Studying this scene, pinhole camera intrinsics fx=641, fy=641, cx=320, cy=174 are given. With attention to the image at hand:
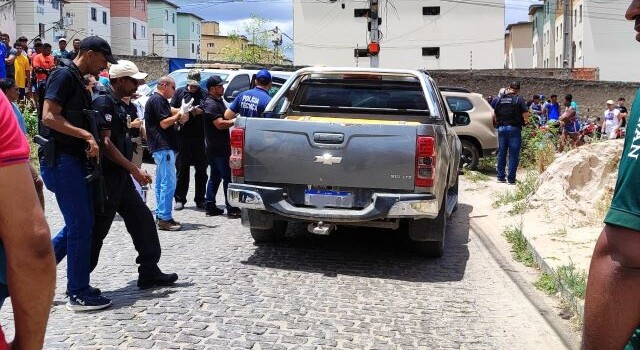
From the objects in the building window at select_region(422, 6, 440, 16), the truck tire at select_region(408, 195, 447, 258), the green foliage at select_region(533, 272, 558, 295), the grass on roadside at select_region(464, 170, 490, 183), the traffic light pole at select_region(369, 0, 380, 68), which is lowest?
the green foliage at select_region(533, 272, 558, 295)

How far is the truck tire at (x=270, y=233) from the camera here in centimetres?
684

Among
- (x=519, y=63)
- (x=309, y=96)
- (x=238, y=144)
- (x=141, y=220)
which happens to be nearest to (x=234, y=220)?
(x=309, y=96)

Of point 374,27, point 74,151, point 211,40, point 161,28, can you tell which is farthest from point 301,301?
point 211,40

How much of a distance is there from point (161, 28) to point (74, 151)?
75.4 meters

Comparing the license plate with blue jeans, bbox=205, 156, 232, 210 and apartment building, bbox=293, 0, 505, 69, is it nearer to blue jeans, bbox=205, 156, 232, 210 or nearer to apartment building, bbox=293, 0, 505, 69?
blue jeans, bbox=205, 156, 232, 210

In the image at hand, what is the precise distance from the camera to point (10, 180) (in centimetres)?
167

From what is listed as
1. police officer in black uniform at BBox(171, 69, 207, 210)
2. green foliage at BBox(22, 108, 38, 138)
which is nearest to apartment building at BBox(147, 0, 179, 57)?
green foliage at BBox(22, 108, 38, 138)

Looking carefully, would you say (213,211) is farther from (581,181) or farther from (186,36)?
(186,36)

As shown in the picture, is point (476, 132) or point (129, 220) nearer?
point (129, 220)

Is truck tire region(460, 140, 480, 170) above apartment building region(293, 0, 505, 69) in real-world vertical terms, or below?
below

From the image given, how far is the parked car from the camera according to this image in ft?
46.8

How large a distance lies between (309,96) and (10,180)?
6115 mm

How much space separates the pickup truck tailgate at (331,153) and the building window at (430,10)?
154 feet

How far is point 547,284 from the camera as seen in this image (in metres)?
5.83
